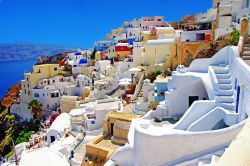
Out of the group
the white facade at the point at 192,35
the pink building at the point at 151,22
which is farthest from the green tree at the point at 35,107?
the pink building at the point at 151,22

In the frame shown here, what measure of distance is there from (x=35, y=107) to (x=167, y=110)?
26.5m

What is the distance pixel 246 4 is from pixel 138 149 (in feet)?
64.0

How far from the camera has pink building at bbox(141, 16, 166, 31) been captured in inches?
2256

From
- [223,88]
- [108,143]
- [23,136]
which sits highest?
[223,88]

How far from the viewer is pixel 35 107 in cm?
3641

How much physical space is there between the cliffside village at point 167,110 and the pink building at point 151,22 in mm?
18601

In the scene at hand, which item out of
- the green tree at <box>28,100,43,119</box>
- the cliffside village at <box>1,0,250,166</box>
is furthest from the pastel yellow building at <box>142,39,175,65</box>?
the green tree at <box>28,100,43,119</box>

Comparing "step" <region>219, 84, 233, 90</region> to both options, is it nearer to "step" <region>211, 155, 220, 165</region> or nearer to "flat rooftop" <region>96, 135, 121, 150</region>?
"step" <region>211, 155, 220, 165</region>

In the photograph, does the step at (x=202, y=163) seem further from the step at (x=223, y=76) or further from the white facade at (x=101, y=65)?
the white facade at (x=101, y=65)

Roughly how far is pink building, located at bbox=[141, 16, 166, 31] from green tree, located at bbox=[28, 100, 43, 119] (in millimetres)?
29587

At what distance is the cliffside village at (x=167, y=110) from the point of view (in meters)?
9.95

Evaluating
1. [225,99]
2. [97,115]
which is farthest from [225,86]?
[97,115]

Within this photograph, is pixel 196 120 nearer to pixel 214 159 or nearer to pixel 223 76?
pixel 223 76

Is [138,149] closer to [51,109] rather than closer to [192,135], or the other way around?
[192,135]
